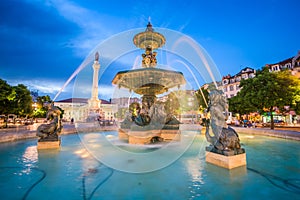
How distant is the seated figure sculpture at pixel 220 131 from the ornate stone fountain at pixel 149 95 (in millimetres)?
4667

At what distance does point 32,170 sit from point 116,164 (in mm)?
2633

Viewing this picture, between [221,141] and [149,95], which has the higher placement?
[149,95]

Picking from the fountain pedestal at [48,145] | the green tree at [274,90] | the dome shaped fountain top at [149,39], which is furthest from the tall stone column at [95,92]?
the green tree at [274,90]

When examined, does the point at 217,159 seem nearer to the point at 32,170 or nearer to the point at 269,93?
the point at 32,170

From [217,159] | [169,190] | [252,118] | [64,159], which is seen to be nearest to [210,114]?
[217,159]

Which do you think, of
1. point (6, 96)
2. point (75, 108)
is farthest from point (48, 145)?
point (75, 108)

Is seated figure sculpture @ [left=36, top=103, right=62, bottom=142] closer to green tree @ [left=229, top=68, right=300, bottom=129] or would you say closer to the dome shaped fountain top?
the dome shaped fountain top

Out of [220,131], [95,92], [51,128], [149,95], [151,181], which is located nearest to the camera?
[151,181]

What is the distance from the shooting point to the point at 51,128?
845 centimetres

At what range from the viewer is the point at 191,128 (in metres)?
21.9

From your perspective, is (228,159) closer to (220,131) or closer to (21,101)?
(220,131)

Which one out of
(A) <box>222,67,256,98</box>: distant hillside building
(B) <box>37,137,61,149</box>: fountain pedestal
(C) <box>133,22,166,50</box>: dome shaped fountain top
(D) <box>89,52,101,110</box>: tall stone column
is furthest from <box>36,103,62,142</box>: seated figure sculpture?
(A) <box>222,67,256,98</box>: distant hillside building

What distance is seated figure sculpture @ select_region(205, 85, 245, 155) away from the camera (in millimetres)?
5348

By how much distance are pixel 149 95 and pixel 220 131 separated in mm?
7594
